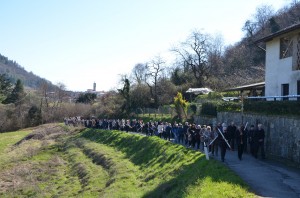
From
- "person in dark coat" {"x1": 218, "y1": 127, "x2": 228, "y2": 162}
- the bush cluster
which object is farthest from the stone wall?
"person in dark coat" {"x1": 218, "y1": 127, "x2": 228, "y2": 162}

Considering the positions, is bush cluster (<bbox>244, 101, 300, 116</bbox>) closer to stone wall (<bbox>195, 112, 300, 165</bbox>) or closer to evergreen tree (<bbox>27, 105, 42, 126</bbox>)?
stone wall (<bbox>195, 112, 300, 165</bbox>)

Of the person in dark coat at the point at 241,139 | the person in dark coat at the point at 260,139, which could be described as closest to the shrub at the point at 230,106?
the person in dark coat at the point at 241,139

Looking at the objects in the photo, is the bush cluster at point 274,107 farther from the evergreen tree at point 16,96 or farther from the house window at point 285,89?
the evergreen tree at point 16,96

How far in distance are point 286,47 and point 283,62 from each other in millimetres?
1073

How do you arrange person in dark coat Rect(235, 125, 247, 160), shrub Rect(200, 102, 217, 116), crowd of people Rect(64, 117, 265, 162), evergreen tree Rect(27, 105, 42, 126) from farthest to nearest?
evergreen tree Rect(27, 105, 42, 126) → shrub Rect(200, 102, 217, 116) → person in dark coat Rect(235, 125, 247, 160) → crowd of people Rect(64, 117, 265, 162)

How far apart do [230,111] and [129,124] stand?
18648mm

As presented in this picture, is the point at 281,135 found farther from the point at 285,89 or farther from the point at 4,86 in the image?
the point at 4,86

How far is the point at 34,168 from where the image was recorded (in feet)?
122

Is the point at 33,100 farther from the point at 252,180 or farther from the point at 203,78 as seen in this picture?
the point at 252,180

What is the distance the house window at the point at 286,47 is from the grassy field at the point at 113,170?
9465 mm

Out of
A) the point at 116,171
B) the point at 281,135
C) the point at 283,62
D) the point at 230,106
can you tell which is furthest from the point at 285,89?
the point at 116,171

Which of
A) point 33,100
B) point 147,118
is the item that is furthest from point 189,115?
Answer: point 33,100

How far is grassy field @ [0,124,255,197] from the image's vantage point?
693 inches

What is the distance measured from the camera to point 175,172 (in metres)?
22.4
